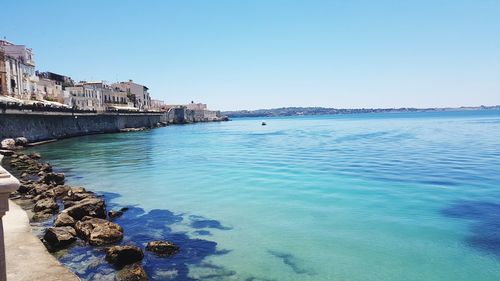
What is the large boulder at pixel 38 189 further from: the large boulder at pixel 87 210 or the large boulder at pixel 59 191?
the large boulder at pixel 87 210

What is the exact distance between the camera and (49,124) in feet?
192

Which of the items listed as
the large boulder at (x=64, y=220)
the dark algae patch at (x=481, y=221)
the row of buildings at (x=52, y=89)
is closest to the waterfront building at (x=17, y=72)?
the row of buildings at (x=52, y=89)

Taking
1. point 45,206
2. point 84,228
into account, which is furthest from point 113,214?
point 84,228

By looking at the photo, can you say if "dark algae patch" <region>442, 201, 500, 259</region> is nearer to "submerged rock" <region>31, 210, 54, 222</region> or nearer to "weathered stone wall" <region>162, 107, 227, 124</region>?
"submerged rock" <region>31, 210, 54, 222</region>

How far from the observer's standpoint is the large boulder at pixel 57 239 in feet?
39.3

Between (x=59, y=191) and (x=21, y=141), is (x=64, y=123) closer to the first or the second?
(x=21, y=141)

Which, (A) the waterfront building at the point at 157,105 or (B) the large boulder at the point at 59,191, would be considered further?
(A) the waterfront building at the point at 157,105

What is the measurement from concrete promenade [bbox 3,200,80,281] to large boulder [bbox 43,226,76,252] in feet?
1.97

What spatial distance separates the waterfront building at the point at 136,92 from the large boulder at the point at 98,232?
11853 cm

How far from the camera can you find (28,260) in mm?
9242

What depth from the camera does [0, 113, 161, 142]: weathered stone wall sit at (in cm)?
4742

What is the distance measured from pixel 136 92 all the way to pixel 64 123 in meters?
71.9

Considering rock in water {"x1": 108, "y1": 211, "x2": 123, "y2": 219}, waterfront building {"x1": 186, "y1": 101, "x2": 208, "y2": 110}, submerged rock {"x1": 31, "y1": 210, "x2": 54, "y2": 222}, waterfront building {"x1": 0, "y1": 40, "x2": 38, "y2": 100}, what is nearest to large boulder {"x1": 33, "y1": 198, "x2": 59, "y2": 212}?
submerged rock {"x1": 31, "y1": 210, "x2": 54, "y2": 222}

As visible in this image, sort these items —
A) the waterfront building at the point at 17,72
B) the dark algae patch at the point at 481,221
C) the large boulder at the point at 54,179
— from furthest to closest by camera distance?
1. the waterfront building at the point at 17,72
2. the large boulder at the point at 54,179
3. the dark algae patch at the point at 481,221
